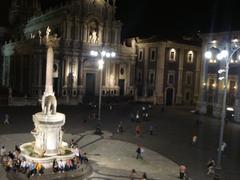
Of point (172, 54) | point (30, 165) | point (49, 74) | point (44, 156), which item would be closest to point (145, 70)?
point (172, 54)

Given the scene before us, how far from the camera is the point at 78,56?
59188mm

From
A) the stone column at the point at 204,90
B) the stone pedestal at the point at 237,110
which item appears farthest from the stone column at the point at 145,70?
the stone pedestal at the point at 237,110

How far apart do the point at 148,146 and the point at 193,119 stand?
62.0ft

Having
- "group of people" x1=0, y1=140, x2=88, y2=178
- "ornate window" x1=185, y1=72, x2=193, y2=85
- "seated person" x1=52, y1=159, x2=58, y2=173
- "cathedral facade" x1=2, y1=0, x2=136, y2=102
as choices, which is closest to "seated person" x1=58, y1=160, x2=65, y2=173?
"group of people" x1=0, y1=140, x2=88, y2=178

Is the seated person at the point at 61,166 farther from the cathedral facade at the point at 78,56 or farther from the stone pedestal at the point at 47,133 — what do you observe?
the cathedral facade at the point at 78,56

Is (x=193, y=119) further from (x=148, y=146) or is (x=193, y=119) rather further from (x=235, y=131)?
(x=148, y=146)

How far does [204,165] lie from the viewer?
25.2 m

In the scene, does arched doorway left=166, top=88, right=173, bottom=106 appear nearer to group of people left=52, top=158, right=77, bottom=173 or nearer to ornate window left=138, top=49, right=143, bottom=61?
ornate window left=138, top=49, right=143, bottom=61

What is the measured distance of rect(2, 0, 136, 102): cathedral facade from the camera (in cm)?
5741

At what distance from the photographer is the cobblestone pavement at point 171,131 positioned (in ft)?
86.7

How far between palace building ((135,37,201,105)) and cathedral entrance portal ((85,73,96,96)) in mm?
8825

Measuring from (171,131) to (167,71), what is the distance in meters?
27.7

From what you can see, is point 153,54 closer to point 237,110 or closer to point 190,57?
point 190,57

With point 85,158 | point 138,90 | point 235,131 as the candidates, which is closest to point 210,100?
point 235,131
